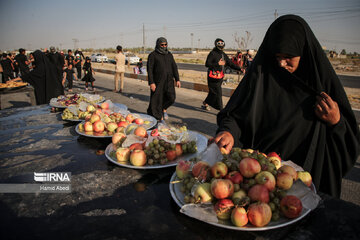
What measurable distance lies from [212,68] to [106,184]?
251 inches

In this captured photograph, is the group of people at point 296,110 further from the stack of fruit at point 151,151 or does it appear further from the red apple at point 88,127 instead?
the red apple at point 88,127

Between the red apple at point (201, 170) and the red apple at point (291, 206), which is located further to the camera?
the red apple at point (201, 170)

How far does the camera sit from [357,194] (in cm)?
321

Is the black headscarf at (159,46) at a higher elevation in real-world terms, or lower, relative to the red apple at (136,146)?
higher

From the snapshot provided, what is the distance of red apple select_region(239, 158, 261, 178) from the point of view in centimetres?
118

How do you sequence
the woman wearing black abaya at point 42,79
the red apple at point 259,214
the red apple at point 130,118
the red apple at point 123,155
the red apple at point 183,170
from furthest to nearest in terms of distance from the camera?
the woman wearing black abaya at point 42,79
the red apple at point 130,118
the red apple at point 123,155
the red apple at point 183,170
the red apple at point 259,214

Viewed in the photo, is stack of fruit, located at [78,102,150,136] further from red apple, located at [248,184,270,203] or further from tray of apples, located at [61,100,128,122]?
red apple, located at [248,184,270,203]

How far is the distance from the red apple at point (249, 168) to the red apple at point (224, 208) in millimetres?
183

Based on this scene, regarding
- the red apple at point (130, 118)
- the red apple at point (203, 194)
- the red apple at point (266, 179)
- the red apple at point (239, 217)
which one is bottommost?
the red apple at point (239, 217)

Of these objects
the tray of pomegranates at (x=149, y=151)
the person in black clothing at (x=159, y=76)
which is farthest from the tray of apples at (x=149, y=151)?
the person in black clothing at (x=159, y=76)

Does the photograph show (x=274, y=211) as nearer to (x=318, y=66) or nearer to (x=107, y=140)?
(x=318, y=66)

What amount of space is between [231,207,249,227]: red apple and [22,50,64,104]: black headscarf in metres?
6.77

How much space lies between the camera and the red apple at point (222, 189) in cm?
109

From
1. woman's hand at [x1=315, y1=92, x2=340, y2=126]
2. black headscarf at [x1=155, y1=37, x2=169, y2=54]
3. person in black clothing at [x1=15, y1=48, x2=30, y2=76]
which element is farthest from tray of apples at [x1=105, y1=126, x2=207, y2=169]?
person in black clothing at [x1=15, y1=48, x2=30, y2=76]
